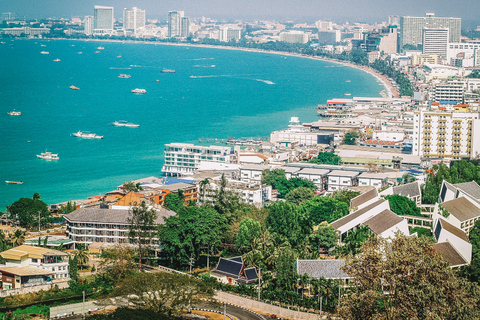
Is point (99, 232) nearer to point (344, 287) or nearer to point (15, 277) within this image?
point (15, 277)

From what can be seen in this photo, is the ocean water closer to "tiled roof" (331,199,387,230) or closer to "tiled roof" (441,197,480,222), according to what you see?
"tiled roof" (331,199,387,230)

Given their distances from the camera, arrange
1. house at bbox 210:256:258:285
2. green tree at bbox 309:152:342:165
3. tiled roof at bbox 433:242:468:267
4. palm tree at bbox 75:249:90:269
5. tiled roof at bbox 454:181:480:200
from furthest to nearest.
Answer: green tree at bbox 309:152:342:165, tiled roof at bbox 454:181:480:200, palm tree at bbox 75:249:90:269, tiled roof at bbox 433:242:468:267, house at bbox 210:256:258:285

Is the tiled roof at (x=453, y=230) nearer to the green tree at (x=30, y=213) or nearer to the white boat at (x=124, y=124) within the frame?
the green tree at (x=30, y=213)

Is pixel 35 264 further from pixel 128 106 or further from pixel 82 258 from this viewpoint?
pixel 128 106

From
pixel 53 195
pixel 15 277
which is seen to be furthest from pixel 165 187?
pixel 15 277

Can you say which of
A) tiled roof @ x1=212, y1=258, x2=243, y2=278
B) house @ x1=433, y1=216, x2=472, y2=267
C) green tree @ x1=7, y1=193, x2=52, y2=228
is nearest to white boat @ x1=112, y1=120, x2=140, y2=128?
green tree @ x1=7, y1=193, x2=52, y2=228
